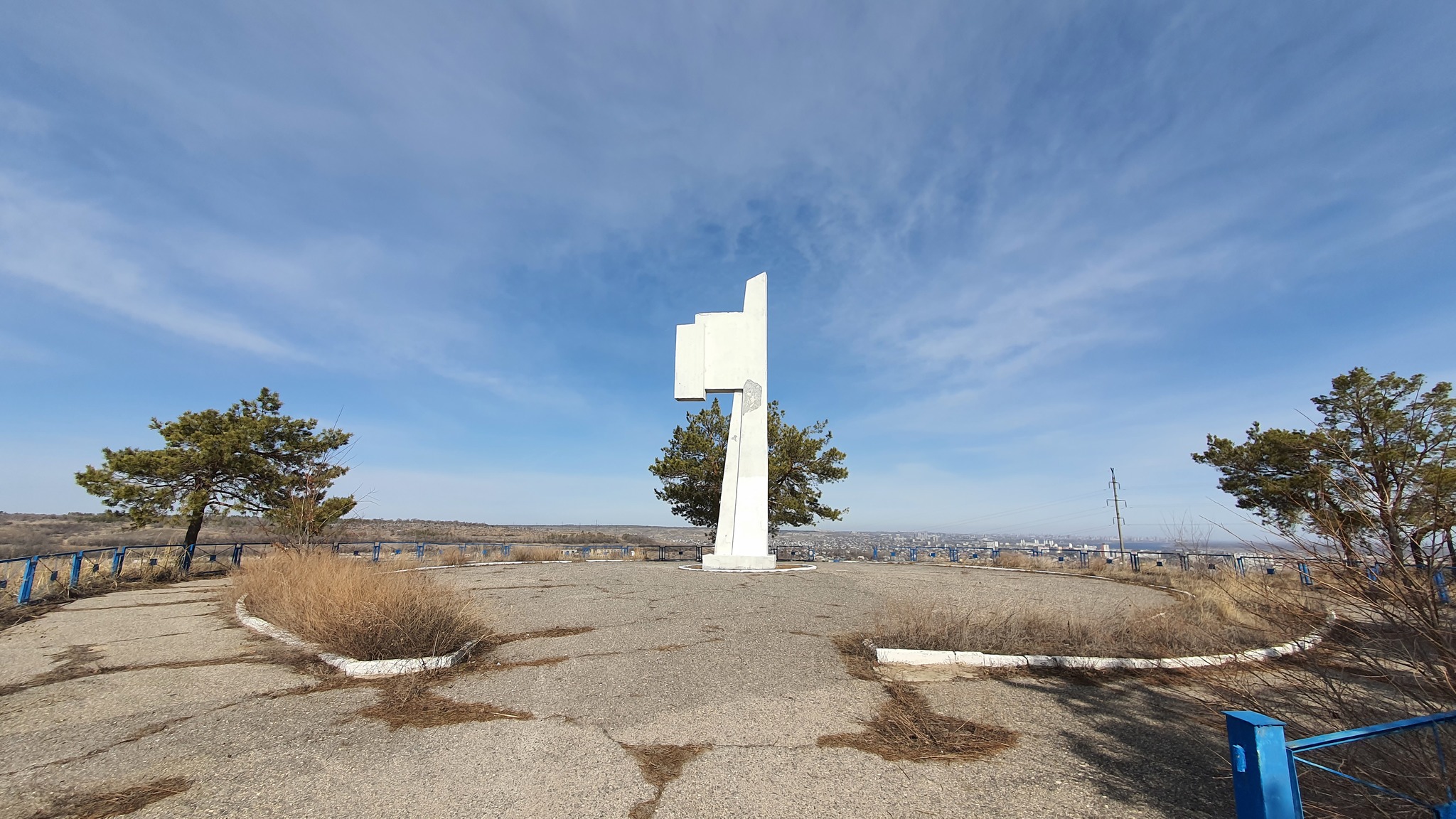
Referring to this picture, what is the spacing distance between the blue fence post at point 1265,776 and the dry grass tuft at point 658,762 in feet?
8.60

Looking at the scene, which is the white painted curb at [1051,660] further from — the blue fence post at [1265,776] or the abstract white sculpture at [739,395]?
Result: the abstract white sculpture at [739,395]

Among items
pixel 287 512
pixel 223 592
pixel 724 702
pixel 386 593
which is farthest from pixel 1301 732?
pixel 287 512

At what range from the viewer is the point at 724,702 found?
5.04m

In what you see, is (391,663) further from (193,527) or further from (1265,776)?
(193,527)

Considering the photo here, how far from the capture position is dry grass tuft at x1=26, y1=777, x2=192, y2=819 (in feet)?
10.2

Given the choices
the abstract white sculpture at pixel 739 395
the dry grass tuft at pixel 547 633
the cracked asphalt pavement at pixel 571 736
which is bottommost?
the cracked asphalt pavement at pixel 571 736

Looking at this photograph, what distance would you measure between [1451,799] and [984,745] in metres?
2.42

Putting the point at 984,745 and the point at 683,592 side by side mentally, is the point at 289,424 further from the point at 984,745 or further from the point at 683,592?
the point at 984,745

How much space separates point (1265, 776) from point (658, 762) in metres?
3.11

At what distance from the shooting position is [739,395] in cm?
1827

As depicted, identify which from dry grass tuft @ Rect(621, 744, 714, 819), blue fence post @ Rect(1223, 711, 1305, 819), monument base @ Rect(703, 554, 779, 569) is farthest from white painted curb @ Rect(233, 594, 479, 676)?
monument base @ Rect(703, 554, 779, 569)

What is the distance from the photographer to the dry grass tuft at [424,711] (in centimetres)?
458

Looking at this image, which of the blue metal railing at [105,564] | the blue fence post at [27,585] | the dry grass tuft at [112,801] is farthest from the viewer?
the blue metal railing at [105,564]

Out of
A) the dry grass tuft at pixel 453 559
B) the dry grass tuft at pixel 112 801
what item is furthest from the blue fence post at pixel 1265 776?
the dry grass tuft at pixel 453 559
